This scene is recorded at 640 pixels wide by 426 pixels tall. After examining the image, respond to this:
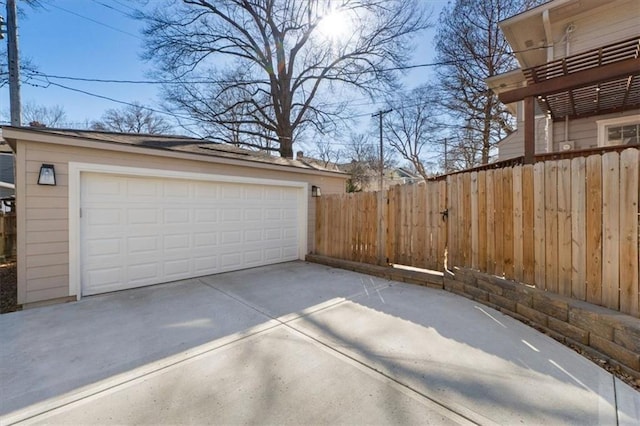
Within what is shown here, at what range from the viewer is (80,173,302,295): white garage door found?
4.64 m

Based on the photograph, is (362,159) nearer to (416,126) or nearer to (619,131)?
(416,126)

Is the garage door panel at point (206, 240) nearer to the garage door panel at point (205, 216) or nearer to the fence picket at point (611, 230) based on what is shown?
the garage door panel at point (205, 216)

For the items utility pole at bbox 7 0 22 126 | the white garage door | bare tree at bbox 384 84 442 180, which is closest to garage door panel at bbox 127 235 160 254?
the white garage door

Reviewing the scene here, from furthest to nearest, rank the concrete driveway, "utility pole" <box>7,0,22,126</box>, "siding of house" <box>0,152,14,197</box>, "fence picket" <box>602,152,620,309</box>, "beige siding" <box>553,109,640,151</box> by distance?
"siding of house" <box>0,152,14,197</box> → "utility pole" <box>7,0,22,126</box> → "beige siding" <box>553,109,640,151</box> → "fence picket" <box>602,152,620,309</box> → the concrete driveway

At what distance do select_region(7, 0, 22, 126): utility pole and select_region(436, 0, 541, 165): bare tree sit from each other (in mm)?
16079

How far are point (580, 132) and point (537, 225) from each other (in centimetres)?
497

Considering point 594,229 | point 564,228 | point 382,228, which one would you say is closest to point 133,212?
point 382,228

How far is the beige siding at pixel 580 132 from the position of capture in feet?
21.2

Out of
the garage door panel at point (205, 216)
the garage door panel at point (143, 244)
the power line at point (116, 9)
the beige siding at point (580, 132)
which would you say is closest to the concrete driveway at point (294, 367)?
the garage door panel at point (143, 244)

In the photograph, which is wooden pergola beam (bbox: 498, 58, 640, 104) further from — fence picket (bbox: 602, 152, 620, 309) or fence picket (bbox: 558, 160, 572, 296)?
fence picket (bbox: 602, 152, 620, 309)

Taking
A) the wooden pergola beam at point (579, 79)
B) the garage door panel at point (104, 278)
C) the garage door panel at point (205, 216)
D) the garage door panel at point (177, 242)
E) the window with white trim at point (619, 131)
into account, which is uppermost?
the wooden pergola beam at point (579, 79)

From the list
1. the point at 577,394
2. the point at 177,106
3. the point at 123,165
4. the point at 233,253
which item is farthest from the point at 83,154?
the point at 177,106

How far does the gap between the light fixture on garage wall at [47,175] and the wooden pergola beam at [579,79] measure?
7052 mm

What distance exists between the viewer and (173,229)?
5.45 meters
